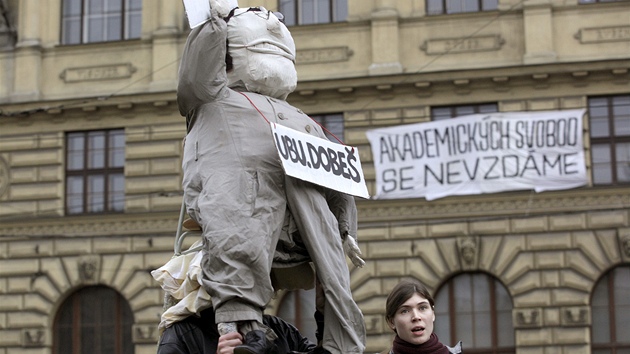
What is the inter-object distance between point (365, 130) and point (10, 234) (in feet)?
22.0

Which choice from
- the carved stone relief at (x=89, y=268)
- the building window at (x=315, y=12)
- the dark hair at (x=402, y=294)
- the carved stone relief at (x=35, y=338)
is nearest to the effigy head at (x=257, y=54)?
the dark hair at (x=402, y=294)

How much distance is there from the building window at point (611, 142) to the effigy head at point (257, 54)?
1650 centimetres

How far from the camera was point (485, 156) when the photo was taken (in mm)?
21250

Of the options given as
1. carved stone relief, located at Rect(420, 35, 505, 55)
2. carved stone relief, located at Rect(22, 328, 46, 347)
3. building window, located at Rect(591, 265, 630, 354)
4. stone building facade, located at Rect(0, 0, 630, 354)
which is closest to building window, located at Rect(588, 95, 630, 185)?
stone building facade, located at Rect(0, 0, 630, 354)

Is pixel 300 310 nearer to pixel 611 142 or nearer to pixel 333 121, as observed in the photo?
pixel 333 121

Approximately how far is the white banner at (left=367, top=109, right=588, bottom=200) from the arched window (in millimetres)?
5053

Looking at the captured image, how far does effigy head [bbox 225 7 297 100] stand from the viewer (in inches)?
202

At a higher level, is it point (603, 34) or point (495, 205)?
point (603, 34)

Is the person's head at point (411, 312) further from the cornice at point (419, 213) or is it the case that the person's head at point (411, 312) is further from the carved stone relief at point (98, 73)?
the carved stone relief at point (98, 73)

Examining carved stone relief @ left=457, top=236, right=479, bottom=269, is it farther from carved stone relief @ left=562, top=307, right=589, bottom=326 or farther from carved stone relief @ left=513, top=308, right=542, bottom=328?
carved stone relief @ left=562, top=307, right=589, bottom=326

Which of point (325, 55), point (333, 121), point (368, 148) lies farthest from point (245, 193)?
point (325, 55)

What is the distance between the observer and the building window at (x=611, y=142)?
2102cm

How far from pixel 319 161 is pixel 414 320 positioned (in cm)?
71

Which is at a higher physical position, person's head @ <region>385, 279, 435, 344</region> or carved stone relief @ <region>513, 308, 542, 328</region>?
carved stone relief @ <region>513, 308, 542, 328</region>
